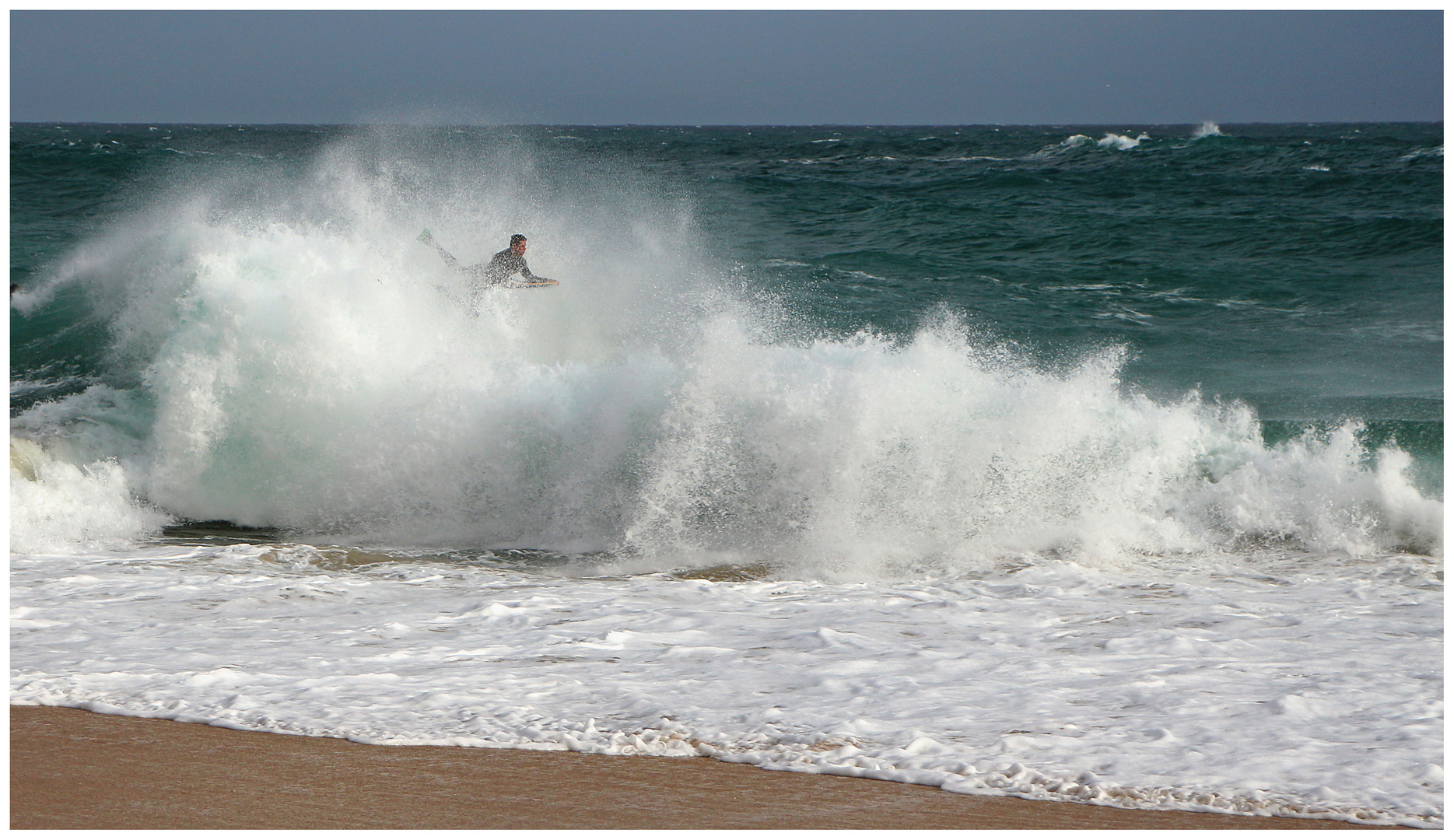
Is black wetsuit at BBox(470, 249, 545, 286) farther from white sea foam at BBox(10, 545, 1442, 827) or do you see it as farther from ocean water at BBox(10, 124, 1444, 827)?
white sea foam at BBox(10, 545, 1442, 827)

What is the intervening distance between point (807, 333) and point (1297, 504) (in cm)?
640

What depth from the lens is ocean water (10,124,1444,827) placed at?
433 cm

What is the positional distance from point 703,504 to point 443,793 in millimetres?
3959

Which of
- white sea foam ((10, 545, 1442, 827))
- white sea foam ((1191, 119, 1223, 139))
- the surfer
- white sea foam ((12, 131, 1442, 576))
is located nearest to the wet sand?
white sea foam ((10, 545, 1442, 827))

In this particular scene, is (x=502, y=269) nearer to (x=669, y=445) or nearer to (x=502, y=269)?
(x=502, y=269)

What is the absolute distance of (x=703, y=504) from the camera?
7465 mm

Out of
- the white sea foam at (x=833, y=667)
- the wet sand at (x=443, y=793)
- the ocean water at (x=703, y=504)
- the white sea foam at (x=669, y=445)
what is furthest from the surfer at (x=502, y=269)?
the wet sand at (x=443, y=793)

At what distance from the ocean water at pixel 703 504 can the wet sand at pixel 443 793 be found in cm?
13

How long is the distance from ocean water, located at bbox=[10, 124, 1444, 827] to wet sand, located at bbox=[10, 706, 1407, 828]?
0.13 m

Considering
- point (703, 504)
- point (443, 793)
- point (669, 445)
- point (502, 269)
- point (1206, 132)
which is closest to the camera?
point (443, 793)

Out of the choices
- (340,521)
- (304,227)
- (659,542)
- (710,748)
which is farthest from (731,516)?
(304,227)

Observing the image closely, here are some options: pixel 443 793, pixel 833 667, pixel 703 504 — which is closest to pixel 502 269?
pixel 703 504

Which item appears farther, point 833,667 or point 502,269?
point 502,269

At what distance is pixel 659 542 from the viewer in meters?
7.22
